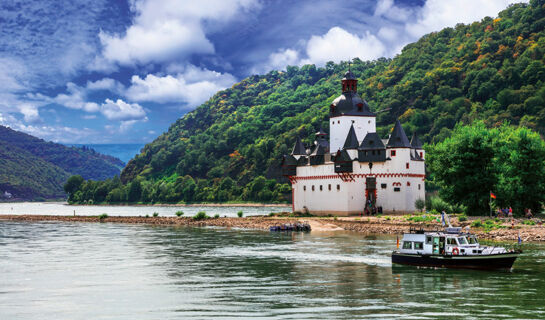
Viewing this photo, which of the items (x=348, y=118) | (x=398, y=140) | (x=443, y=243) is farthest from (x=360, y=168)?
(x=443, y=243)

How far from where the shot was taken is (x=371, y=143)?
92.3m

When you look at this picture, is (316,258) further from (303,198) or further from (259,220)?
(303,198)

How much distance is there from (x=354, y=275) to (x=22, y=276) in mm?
20751

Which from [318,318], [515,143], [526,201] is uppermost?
[515,143]

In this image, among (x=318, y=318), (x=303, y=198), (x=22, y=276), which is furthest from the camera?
(x=303, y=198)

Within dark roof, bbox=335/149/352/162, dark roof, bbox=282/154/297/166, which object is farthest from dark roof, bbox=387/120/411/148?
dark roof, bbox=282/154/297/166

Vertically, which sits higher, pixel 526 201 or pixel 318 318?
pixel 526 201

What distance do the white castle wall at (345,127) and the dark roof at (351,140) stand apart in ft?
10.4

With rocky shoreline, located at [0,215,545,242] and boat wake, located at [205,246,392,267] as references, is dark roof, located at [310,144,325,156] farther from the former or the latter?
boat wake, located at [205,246,392,267]

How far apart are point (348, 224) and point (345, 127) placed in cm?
2505

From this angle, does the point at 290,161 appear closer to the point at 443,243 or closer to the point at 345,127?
the point at 345,127

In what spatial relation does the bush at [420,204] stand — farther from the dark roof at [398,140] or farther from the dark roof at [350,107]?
the dark roof at [350,107]

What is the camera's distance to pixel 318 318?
81.0 feet

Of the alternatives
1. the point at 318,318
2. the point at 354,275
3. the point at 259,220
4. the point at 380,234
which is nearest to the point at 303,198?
the point at 259,220
